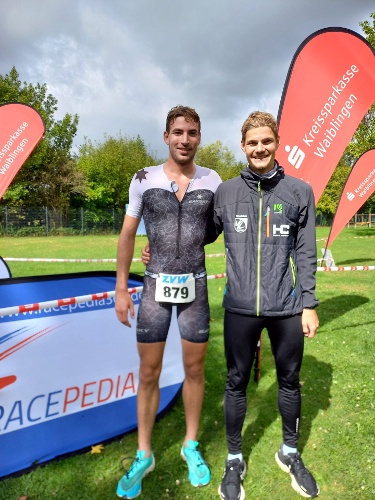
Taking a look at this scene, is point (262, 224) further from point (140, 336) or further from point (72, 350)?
point (72, 350)

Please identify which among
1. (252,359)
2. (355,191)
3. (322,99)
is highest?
(322,99)

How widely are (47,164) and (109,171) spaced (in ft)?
24.7

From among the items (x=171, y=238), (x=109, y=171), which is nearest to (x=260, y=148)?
(x=171, y=238)

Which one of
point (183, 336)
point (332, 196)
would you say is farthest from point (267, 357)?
point (332, 196)

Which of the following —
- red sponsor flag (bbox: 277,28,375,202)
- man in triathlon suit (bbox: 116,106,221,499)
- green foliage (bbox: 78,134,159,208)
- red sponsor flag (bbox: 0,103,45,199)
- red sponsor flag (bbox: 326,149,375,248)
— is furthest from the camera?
green foliage (bbox: 78,134,159,208)

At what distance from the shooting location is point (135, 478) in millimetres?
2457

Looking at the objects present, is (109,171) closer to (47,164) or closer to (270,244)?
(47,164)

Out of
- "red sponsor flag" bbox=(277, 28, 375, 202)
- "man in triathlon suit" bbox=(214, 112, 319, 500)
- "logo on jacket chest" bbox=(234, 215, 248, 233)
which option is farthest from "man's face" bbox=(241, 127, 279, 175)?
"red sponsor flag" bbox=(277, 28, 375, 202)

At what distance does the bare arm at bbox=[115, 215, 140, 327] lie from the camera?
2.44m

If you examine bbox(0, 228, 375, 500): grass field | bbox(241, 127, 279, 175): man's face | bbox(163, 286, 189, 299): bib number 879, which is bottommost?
bbox(0, 228, 375, 500): grass field

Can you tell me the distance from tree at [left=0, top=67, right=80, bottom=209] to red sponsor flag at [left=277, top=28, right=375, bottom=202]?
3198cm

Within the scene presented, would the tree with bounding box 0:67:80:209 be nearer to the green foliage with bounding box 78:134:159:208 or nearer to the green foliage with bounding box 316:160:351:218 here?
the green foliage with bounding box 78:134:159:208

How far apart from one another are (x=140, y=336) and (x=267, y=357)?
2733 mm

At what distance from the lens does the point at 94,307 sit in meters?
2.80
